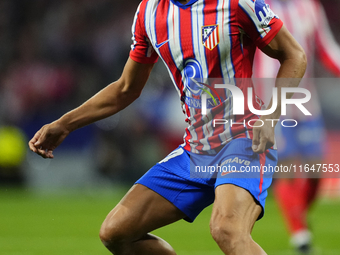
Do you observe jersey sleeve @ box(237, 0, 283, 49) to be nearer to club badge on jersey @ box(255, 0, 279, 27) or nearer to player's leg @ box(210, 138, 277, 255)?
club badge on jersey @ box(255, 0, 279, 27)

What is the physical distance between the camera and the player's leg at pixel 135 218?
110 inches

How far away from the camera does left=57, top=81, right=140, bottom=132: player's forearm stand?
3164 mm

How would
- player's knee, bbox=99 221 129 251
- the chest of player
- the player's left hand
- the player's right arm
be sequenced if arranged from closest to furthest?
the player's left hand → the chest of player → player's knee, bbox=99 221 129 251 → the player's right arm

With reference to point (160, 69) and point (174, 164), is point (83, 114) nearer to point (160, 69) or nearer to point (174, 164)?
point (174, 164)

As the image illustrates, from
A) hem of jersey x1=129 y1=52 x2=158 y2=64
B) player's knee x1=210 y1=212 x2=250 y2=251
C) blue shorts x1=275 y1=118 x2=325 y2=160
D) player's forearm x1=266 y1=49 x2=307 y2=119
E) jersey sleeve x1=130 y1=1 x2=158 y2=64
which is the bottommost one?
blue shorts x1=275 y1=118 x2=325 y2=160

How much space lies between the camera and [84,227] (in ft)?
21.3

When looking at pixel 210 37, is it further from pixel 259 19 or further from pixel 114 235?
pixel 114 235

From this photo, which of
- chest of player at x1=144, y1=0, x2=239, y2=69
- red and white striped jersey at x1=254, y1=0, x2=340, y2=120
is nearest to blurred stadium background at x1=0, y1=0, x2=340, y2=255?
red and white striped jersey at x1=254, y1=0, x2=340, y2=120

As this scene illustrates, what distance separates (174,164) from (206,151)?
0.22 metres

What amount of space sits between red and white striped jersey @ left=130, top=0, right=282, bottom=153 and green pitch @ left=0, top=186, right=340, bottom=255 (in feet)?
8.08

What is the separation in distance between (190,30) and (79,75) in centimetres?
844

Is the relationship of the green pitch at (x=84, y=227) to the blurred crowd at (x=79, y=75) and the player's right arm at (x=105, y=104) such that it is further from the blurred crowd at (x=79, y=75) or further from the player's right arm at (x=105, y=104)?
the player's right arm at (x=105, y=104)

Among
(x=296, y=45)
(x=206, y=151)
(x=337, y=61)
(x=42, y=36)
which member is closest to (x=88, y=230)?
(x=337, y=61)

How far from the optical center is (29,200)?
8.77 meters
